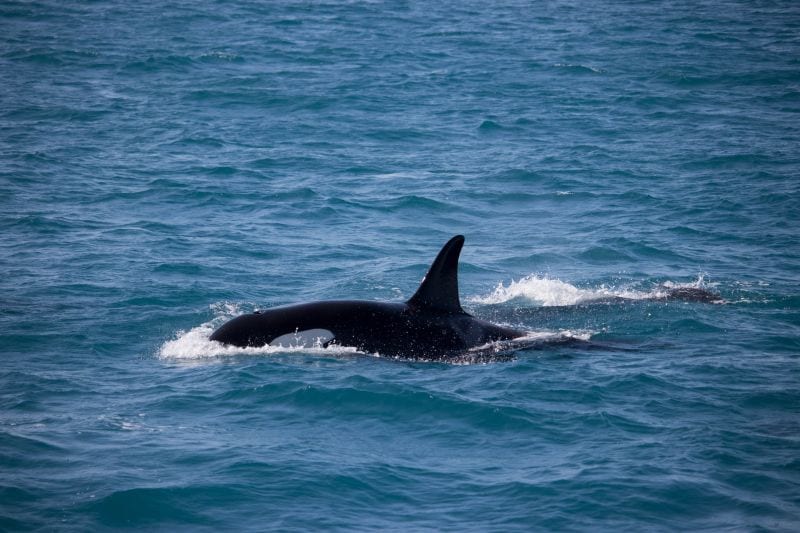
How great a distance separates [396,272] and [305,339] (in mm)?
5507

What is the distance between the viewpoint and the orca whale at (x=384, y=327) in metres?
14.6

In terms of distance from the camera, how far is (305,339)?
14.7 m

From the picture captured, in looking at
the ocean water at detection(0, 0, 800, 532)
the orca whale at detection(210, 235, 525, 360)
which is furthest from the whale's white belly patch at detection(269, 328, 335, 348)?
the ocean water at detection(0, 0, 800, 532)

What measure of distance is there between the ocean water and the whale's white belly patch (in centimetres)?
32

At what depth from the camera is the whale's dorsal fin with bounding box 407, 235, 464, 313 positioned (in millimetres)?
14359

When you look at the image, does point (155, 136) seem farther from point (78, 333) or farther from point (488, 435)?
point (488, 435)

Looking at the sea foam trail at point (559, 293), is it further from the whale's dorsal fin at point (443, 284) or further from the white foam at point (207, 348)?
the white foam at point (207, 348)

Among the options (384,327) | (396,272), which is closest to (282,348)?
(384,327)

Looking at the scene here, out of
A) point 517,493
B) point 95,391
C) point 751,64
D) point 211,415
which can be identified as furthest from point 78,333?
point 751,64

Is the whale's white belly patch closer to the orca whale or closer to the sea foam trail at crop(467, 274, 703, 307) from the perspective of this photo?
the orca whale

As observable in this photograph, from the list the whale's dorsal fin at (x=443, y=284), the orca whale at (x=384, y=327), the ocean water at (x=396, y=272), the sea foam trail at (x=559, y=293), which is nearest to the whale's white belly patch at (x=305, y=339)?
the orca whale at (x=384, y=327)

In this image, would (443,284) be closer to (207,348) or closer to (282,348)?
(282,348)

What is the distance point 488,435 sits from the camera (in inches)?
483

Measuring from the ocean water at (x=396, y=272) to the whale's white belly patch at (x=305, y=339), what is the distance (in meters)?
0.32
